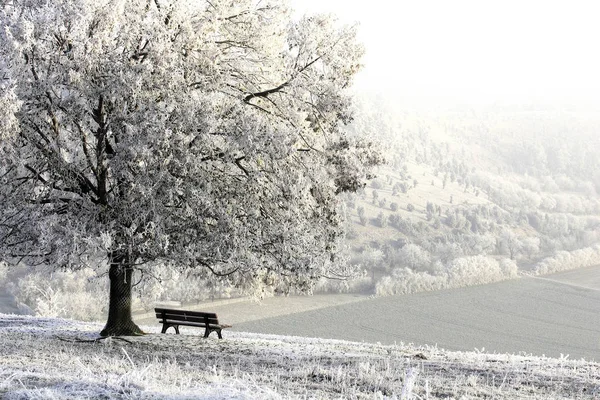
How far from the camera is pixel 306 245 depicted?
16562 millimetres

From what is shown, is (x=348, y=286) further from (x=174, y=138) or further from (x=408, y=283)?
(x=174, y=138)

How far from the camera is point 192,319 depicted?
736 inches

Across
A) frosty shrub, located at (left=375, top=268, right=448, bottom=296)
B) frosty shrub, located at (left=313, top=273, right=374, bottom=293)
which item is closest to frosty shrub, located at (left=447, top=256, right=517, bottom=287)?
frosty shrub, located at (left=375, top=268, right=448, bottom=296)

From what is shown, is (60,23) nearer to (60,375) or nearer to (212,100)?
(212,100)

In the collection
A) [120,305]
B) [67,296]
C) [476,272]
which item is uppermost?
[120,305]

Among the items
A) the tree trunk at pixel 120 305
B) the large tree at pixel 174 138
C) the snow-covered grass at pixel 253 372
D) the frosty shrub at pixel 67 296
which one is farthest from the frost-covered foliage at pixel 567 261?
the snow-covered grass at pixel 253 372

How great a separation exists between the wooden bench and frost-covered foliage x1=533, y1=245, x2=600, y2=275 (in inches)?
3355

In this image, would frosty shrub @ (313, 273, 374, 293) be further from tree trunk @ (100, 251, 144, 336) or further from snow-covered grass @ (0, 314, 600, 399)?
snow-covered grass @ (0, 314, 600, 399)

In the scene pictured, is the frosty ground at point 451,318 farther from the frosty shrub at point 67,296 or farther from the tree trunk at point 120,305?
the tree trunk at point 120,305

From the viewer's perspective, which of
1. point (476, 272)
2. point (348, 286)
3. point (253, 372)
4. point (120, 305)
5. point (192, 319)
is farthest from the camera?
point (476, 272)

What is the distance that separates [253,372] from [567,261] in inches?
4082

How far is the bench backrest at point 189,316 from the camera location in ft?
59.9

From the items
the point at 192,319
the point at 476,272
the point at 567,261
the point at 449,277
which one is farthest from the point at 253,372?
the point at 567,261

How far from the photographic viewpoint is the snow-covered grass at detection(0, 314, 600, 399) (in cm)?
692
